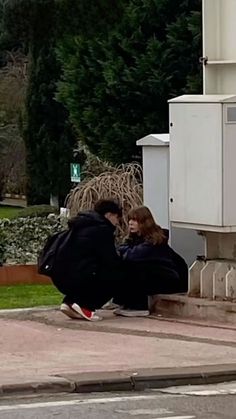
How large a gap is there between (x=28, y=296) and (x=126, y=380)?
6.67 m

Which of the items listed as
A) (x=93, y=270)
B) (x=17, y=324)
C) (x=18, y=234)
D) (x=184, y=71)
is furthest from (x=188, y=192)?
(x=184, y=71)

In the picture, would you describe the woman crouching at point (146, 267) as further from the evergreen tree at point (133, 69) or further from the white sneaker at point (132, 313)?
the evergreen tree at point (133, 69)

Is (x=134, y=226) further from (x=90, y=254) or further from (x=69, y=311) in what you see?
(x=69, y=311)

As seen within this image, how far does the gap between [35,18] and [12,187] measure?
1365 inches

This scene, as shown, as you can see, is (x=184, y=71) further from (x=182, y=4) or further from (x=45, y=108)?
(x=45, y=108)

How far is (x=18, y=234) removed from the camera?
20109 millimetres

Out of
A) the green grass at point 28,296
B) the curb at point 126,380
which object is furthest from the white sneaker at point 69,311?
the curb at point 126,380

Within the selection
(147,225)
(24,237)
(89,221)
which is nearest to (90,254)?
(89,221)

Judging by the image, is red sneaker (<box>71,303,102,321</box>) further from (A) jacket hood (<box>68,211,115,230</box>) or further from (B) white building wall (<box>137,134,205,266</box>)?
(B) white building wall (<box>137,134,205,266</box>)

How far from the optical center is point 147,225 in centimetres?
1373

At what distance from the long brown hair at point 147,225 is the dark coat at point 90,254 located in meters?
0.41

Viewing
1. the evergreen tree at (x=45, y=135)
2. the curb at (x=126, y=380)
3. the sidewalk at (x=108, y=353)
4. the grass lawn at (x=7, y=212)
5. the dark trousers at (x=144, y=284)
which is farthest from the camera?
the evergreen tree at (x=45, y=135)

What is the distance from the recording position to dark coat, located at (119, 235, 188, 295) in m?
13.6

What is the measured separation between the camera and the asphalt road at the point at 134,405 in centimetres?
888
